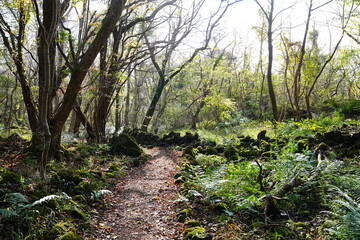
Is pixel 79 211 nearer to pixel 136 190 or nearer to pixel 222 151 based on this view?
pixel 136 190

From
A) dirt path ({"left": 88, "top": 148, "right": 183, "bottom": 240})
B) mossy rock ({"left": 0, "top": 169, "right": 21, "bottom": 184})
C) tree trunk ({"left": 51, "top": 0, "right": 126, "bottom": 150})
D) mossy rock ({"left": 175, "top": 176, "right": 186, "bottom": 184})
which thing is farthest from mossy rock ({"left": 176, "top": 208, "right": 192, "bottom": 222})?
tree trunk ({"left": 51, "top": 0, "right": 126, "bottom": 150})

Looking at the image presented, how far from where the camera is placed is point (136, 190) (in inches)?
219

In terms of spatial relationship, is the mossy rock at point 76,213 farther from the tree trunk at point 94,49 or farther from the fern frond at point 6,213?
A: the tree trunk at point 94,49

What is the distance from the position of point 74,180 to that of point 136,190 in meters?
1.40

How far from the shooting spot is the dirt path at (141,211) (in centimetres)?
356

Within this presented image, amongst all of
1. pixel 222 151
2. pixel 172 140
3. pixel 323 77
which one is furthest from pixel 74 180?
pixel 323 77

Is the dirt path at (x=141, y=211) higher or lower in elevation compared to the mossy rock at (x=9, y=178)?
lower

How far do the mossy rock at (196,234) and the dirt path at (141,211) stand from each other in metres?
0.23

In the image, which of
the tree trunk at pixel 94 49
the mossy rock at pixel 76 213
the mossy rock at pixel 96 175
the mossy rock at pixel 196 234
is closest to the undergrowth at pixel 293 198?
the mossy rock at pixel 196 234

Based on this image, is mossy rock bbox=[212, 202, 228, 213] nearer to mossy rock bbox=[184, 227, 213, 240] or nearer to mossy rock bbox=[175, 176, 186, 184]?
mossy rock bbox=[184, 227, 213, 240]

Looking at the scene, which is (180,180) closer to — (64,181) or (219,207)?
(219,207)

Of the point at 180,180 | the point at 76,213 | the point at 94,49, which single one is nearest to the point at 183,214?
the point at 76,213

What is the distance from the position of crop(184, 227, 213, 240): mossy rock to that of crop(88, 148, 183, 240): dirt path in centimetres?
23

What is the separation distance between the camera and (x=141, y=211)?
4371mm
